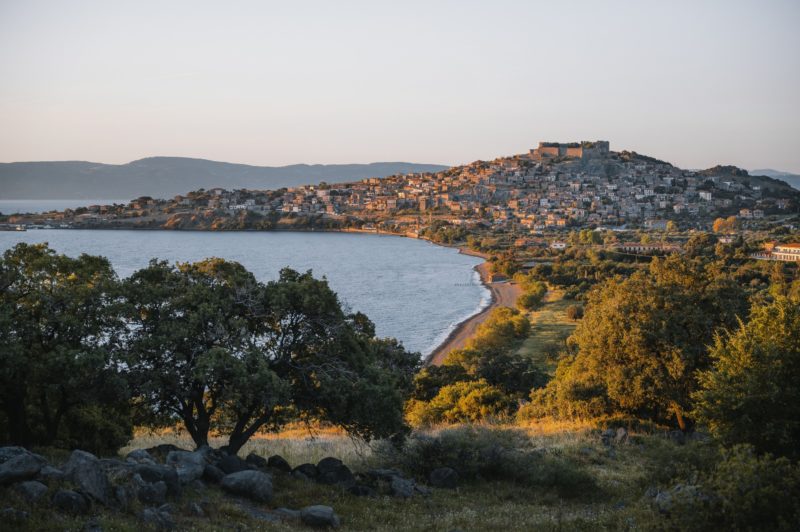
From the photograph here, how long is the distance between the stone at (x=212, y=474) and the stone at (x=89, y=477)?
2091mm

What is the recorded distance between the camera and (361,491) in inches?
476

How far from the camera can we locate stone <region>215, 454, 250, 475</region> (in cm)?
1186

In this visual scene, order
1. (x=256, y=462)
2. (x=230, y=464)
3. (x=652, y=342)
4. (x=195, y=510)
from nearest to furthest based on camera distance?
(x=195, y=510) < (x=230, y=464) < (x=256, y=462) < (x=652, y=342)

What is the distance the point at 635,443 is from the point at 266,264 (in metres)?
86.3

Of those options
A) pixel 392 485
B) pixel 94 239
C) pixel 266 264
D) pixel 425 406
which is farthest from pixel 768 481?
pixel 94 239

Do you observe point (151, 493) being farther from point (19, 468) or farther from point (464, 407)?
point (464, 407)

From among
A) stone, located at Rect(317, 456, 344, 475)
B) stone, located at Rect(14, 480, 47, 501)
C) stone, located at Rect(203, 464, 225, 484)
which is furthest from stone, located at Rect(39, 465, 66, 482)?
stone, located at Rect(317, 456, 344, 475)

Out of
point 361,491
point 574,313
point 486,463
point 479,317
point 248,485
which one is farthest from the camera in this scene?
point 479,317

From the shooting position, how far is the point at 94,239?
5600 inches

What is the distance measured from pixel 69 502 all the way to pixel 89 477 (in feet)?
1.64

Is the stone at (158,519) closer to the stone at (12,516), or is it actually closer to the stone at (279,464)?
the stone at (12,516)

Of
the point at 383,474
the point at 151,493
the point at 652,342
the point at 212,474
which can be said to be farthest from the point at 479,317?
the point at 151,493

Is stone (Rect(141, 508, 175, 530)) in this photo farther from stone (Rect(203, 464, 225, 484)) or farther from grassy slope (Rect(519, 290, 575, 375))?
grassy slope (Rect(519, 290, 575, 375))

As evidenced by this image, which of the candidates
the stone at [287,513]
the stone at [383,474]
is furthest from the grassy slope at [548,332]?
the stone at [287,513]
